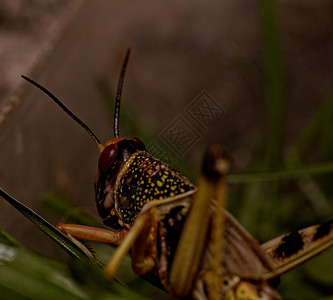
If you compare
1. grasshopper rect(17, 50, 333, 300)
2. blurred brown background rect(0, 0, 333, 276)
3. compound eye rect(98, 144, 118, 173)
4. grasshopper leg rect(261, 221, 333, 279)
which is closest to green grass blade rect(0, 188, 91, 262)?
grasshopper rect(17, 50, 333, 300)

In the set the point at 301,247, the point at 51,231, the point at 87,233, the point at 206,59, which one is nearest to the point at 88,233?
the point at 87,233

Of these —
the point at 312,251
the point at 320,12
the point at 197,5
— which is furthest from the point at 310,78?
the point at 312,251

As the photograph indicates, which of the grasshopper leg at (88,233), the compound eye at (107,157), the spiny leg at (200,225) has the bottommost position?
the spiny leg at (200,225)

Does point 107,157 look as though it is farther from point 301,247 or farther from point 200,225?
point 301,247

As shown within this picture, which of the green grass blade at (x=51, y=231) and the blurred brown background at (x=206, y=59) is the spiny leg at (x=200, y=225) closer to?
the green grass blade at (x=51, y=231)

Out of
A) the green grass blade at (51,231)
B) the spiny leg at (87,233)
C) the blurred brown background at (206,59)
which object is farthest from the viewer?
the blurred brown background at (206,59)

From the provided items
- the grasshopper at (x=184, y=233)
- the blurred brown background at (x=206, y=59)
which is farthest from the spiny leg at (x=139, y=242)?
the blurred brown background at (x=206, y=59)

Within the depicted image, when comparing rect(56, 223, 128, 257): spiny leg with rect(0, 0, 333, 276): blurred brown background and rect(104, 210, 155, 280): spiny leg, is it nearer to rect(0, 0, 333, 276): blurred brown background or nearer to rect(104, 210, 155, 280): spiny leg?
rect(104, 210, 155, 280): spiny leg

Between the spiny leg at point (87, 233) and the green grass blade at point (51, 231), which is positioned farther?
the spiny leg at point (87, 233)
